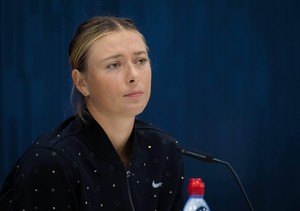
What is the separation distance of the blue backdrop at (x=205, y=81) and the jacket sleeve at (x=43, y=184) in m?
0.71

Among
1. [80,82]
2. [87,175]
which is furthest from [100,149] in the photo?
[80,82]

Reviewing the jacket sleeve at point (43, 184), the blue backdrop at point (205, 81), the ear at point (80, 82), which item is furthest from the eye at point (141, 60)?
the blue backdrop at point (205, 81)

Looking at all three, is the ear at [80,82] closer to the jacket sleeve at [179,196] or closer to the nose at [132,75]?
the nose at [132,75]

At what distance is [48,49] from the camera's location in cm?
186

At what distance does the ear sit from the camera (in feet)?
4.24

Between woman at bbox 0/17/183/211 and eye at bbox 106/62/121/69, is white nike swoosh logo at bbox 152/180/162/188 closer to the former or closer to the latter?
woman at bbox 0/17/183/211

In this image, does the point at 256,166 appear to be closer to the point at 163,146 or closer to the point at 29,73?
the point at 163,146

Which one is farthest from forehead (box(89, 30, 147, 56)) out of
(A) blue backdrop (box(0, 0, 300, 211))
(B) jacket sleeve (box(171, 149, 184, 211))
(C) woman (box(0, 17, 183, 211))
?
(A) blue backdrop (box(0, 0, 300, 211))

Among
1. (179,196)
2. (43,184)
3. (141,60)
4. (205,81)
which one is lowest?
(179,196)

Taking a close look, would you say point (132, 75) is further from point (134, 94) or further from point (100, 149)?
point (100, 149)

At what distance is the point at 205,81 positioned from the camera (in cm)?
204

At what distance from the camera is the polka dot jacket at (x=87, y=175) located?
3.74ft

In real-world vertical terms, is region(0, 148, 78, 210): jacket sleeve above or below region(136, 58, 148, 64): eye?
below

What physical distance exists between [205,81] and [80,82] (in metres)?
0.85
